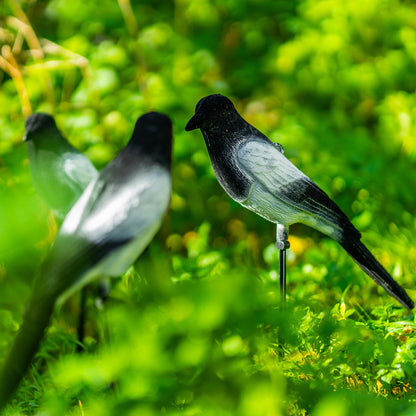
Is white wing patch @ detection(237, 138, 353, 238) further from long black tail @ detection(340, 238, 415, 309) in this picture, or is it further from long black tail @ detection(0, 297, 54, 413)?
long black tail @ detection(0, 297, 54, 413)

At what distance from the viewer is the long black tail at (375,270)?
1.38 m

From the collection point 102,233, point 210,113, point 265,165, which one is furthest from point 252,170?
point 102,233

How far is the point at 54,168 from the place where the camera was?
1.49 m

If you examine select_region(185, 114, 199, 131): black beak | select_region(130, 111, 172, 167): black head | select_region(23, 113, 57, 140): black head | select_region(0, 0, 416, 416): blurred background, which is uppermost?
select_region(130, 111, 172, 167): black head

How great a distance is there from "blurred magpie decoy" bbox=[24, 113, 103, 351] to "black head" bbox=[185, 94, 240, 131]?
436mm

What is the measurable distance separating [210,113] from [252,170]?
18 cm

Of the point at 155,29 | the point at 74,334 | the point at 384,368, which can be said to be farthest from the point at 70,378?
the point at 155,29

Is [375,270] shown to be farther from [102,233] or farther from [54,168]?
[54,168]

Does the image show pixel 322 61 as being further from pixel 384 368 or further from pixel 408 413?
pixel 408 413

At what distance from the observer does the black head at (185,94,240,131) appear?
1251 mm

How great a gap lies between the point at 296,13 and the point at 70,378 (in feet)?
9.88

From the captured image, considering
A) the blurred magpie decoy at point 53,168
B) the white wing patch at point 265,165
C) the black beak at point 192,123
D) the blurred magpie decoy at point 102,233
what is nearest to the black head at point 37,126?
the blurred magpie decoy at point 53,168

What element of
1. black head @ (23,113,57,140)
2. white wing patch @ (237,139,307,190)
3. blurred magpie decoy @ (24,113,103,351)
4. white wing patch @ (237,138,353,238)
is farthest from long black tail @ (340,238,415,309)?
black head @ (23,113,57,140)

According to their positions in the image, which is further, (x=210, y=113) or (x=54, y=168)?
(x=54, y=168)
